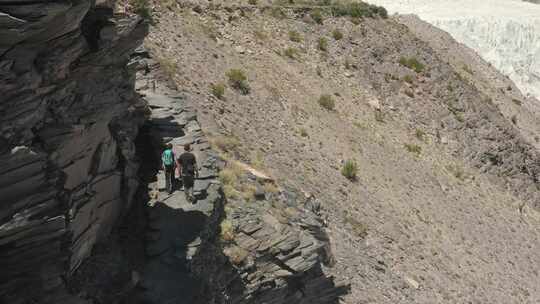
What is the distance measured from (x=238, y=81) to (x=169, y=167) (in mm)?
13546

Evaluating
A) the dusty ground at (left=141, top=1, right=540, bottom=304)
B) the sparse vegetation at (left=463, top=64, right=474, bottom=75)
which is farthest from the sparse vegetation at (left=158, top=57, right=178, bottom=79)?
the sparse vegetation at (left=463, top=64, right=474, bottom=75)

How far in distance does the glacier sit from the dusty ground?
17249 mm

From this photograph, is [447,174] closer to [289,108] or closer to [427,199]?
[427,199]

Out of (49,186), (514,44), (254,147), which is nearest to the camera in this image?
(49,186)

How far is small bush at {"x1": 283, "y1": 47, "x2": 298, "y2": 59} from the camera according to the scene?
111 ft

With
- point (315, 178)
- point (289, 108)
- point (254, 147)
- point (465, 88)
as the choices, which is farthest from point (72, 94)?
point (465, 88)

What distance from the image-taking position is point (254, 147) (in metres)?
24.0

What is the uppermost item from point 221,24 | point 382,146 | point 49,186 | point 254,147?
point 49,186

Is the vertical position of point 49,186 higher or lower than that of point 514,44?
Answer: higher

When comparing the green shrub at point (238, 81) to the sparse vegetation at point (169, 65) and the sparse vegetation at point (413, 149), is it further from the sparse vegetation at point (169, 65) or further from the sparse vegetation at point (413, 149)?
the sparse vegetation at point (413, 149)

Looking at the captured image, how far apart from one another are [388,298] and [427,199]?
28.9 ft

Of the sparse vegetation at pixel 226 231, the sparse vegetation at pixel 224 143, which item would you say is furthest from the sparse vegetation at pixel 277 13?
the sparse vegetation at pixel 226 231

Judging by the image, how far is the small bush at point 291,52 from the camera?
3391cm

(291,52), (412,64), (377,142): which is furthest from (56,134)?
(412,64)
